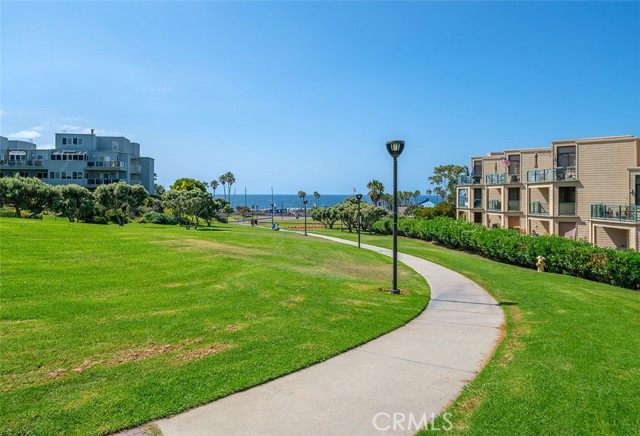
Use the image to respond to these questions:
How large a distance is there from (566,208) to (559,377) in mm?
28938

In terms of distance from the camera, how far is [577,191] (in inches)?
1150

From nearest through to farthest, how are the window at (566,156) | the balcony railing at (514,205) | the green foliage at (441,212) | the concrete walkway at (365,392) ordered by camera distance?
the concrete walkway at (365,392) < the window at (566,156) < the balcony railing at (514,205) < the green foliage at (441,212)

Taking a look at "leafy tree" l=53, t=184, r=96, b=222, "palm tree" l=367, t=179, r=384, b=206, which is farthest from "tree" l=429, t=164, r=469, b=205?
"leafy tree" l=53, t=184, r=96, b=222

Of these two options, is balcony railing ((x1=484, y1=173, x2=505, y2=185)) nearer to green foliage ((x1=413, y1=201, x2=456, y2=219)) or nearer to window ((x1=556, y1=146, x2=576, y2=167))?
window ((x1=556, y1=146, x2=576, y2=167))

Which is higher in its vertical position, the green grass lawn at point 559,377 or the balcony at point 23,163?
the balcony at point 23,163

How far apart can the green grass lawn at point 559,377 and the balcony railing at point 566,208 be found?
21.6 metres

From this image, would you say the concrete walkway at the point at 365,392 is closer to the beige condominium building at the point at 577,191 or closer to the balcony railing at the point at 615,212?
the balcony railing at the point at 615,212

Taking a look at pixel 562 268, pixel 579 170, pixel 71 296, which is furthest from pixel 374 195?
pixel 71 296

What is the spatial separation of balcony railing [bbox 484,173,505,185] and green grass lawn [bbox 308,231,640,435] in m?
31.6

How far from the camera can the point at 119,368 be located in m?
5.70

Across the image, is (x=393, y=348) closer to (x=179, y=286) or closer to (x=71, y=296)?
(x=179, y=286)

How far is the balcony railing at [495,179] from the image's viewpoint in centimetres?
4039

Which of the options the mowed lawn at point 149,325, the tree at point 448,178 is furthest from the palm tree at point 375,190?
the mowed lawn at point 149,325

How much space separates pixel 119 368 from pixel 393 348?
176 inches
